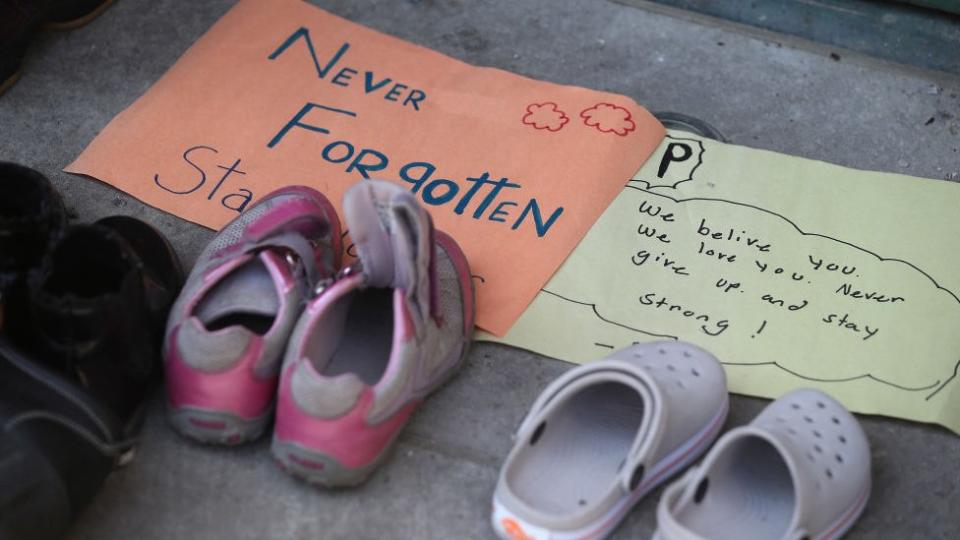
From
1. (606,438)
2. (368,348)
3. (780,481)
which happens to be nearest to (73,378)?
(368,348)

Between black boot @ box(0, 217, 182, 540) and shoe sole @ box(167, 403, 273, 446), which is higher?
black boot @ box(0, 217, 182, 540)

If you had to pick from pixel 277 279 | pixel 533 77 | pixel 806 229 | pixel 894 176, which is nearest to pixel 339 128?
pixel 533 77

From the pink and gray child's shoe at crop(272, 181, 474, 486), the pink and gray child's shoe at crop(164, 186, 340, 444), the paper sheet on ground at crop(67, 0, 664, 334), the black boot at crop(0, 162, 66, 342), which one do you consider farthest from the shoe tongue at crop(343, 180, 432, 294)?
the black boot at crop(0, 162, 66, 342)

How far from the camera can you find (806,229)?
1.39 metres

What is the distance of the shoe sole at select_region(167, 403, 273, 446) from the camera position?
1080 millimetres

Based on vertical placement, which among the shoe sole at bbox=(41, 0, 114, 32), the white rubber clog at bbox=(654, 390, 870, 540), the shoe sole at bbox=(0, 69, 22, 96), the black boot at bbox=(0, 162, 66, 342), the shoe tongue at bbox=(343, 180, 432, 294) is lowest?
the shoe sole at bbox=(0, 69, 22, 96)

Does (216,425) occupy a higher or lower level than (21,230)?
lower

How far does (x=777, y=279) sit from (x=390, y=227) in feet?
1.72

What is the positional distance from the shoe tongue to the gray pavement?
0.62 ft

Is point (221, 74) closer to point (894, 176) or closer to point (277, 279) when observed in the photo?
point (277, 279)

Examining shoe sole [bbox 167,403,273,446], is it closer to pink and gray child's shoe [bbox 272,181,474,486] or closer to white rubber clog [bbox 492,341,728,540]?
pink and gray child's shoe [bbox 272,181,474,486]

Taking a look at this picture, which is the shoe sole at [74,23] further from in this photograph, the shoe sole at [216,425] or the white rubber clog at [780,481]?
the white rubber clog at [780,481]

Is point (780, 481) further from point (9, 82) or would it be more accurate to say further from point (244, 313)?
point (9, 82)

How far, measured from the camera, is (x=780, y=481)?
1.07 meters
